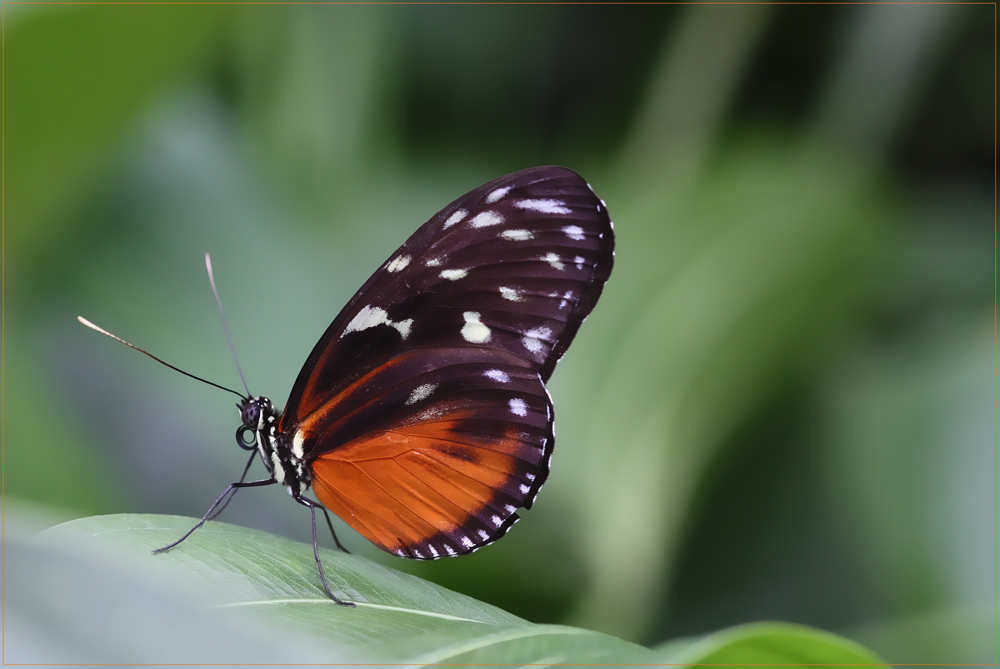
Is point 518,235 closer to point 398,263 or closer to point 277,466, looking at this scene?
point 398,263

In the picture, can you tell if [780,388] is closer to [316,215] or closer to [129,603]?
[316,215]

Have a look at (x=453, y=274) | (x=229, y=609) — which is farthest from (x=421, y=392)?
(x=229, y=609)

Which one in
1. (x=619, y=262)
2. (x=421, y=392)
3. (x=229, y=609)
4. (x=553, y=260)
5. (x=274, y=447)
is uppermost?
(x=619, y=262)

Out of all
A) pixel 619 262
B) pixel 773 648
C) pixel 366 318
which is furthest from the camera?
pixel 619 262

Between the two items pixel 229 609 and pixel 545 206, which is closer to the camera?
pixel 229 609

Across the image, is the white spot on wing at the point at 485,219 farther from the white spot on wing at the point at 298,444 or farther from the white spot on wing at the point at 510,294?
the white spot on wing at the point at 298,444

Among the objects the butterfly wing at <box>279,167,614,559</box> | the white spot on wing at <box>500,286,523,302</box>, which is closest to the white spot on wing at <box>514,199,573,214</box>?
the butterfly wing at <box>279,167,614,559</box>

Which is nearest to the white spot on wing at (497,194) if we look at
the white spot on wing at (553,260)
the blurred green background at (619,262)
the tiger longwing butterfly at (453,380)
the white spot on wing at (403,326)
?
the tiger longwing butterfly at (453,380)

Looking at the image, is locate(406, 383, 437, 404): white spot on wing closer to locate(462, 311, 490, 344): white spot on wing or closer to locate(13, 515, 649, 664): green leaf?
locate(462, 311, 490, 344): white spot on wing
